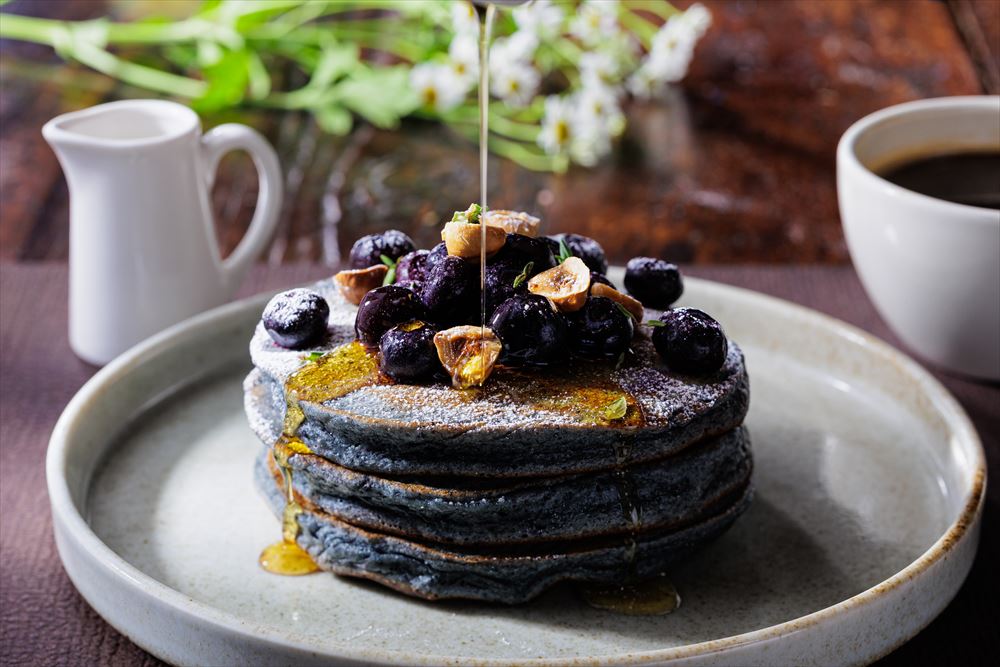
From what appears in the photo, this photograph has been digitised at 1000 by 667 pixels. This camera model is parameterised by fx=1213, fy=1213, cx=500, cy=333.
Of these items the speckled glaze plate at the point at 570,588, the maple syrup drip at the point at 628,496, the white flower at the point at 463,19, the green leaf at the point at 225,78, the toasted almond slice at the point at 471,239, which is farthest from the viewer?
the green leaf at the point at 225,78

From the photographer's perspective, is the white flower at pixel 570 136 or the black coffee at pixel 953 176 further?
the white flower at pixel 570 136

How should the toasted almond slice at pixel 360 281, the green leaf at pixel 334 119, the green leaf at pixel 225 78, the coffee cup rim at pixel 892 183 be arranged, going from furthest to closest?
1. the green leaf at pixel 334 119
2. the green leaf at pixel 225 78
3. the coffee cup rim at pixel 892 183
4. the toasted almond slice at pixel 360 281

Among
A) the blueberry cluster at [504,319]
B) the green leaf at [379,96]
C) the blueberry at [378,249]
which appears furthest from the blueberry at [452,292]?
the green leaf at [379,96]

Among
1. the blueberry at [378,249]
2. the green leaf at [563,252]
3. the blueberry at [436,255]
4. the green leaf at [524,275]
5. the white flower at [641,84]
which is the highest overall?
the blueberry at [436,255]

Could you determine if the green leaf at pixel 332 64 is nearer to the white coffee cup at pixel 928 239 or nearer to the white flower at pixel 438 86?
the white flower at pixel 438 86

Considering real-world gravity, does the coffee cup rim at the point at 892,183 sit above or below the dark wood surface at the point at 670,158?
above

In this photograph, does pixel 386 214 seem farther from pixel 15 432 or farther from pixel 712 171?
pixel 15 432

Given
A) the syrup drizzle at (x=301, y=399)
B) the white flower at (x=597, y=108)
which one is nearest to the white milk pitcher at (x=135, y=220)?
the syrup drizzle at (x=301, y=399)

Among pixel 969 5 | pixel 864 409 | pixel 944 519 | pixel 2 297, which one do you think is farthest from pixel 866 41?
pixel 2 297
